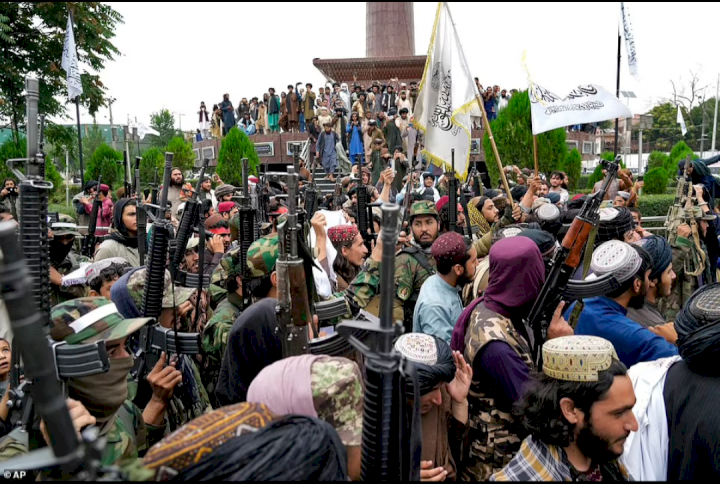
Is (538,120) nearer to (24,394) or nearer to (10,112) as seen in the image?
(24,394)

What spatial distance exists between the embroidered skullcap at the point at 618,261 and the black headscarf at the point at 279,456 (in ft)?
7.96

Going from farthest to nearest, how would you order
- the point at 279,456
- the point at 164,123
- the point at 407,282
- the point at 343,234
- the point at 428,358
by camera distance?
1. the point at 164,123
2. the point at 343,234
3. the point at 407,282
4. the point at 428,358
5. the point at 279,456

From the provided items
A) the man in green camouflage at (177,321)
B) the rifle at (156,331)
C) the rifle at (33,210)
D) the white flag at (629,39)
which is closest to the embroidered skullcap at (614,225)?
the man in green camouflage at (177,321)

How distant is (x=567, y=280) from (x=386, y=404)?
76.0 inches

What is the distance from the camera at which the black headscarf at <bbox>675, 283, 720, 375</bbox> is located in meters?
2.33

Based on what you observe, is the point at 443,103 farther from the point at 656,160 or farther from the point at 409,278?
the point at 656,160

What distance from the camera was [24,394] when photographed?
2.21 m

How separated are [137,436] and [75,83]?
10105 mm

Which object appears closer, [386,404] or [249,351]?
[386,404]

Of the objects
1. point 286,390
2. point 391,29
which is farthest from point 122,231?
point 391,29

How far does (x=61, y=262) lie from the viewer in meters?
5.03

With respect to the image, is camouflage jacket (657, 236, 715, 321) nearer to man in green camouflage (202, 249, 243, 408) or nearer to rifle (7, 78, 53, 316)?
man in green camouflage (202, 249, 243, 408)

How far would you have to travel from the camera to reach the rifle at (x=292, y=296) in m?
2.55

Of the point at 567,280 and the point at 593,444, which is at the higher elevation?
the point at 567,280
